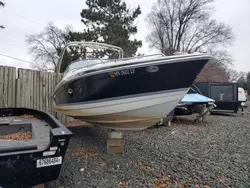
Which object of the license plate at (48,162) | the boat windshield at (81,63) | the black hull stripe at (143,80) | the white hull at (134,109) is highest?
the boat windshield at (81,63)

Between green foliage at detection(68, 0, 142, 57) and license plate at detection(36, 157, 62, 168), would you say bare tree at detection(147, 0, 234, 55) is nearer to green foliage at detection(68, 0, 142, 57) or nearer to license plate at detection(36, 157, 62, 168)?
green foliage at detection(68, 0, 142, 57)

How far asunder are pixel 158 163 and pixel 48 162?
2094mm

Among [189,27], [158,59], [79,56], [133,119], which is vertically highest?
[189,27]

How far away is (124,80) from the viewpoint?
11.5 ft

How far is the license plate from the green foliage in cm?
1604

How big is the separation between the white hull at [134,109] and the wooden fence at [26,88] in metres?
2.70

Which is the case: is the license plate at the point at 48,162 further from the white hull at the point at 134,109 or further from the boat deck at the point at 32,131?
the white hull at the point at 134,109

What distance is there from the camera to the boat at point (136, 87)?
3420 mm

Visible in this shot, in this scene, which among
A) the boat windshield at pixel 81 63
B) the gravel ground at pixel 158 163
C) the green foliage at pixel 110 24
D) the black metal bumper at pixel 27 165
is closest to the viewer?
the black metal bumper at pixel 27 165

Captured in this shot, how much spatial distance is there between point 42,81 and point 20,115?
270 cm

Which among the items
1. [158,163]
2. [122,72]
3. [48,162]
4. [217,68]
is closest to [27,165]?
[48,162]

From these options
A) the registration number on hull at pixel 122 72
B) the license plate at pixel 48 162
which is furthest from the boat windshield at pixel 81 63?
the license plate at pixel 48 162

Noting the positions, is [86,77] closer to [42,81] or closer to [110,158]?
[110,158]

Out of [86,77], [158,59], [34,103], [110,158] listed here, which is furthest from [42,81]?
[158,59]
